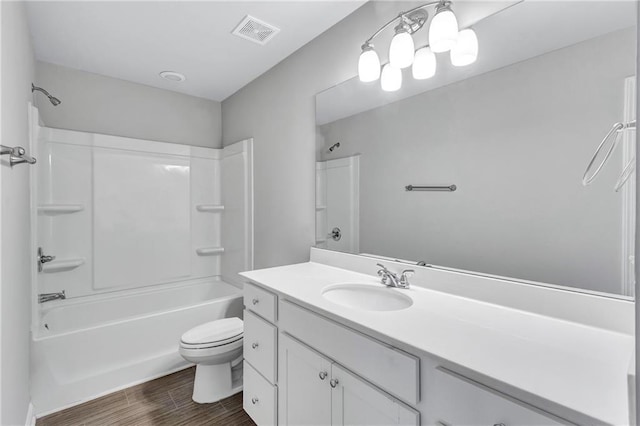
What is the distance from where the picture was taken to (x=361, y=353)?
3.24 ft

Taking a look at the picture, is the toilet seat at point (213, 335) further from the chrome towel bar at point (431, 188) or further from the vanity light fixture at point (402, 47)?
the vanity light fixture at point (402, 47)

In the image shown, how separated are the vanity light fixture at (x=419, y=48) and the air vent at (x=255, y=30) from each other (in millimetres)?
732

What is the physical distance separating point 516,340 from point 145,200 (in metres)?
3.02

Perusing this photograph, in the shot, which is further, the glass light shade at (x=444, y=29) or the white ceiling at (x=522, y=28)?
the glass light shade at (x=444, y=29)

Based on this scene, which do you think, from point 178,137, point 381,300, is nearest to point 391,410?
point 381,300

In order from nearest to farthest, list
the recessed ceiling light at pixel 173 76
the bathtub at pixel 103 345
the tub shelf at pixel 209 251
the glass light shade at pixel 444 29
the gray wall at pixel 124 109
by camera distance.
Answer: the glass light shade at pixel 444 29
the bathtub at pixel 103 345
the gray wall at pixel 124 109
the recessed ceiling light at pixel 173 76
the tub shelf at pixel 209 251

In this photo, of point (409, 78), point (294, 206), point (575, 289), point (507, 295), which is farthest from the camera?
point (294, 206)

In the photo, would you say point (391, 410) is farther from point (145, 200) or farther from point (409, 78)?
point (145, 200)

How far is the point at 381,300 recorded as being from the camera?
1.41m

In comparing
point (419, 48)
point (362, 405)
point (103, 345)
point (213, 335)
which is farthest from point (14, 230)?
point (419, 48)

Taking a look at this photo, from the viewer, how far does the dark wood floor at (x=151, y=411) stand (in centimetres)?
175

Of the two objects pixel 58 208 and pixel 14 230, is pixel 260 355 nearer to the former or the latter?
pixel 14 230

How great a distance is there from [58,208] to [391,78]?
8.79ft

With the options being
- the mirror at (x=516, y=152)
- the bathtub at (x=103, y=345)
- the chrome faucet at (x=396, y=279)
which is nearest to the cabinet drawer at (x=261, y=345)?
the chrome faucet at (x=396, y=279)
